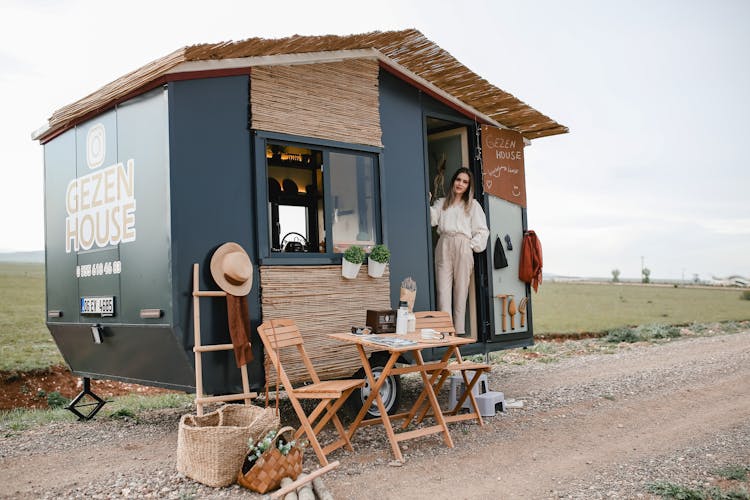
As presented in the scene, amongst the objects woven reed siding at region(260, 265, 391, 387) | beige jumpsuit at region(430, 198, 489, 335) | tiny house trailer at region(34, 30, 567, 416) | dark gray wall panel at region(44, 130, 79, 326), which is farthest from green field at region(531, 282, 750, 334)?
dark gray wall panel at region(44, 130, 79, 326)

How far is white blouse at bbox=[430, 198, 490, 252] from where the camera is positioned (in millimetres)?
7078

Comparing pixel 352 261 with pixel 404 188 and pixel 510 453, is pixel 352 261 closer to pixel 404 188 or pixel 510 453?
pixel 404 188

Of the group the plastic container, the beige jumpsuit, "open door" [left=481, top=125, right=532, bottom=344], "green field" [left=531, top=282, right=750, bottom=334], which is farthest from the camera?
"green field" [left=531, top=282, right=750, bottom=334]

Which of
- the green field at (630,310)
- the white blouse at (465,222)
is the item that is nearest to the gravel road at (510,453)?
the white blouse at (465,222)

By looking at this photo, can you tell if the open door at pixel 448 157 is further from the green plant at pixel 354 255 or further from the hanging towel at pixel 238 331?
the hanging towel at pixel 238 331

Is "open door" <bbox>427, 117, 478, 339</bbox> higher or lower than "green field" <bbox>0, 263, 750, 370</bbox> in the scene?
higher

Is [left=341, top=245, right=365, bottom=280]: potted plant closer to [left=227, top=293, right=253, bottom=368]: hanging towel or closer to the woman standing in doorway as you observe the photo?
[left=227, top=293, right=253, bottom=368]: hanging towel

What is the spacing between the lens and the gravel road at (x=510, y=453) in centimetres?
407

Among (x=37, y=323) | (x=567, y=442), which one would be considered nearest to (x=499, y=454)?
(x=567, y=442)

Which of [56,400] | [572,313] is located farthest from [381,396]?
[572,313]

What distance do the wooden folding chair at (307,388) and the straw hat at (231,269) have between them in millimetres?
345

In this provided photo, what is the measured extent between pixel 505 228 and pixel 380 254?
93.3 inches

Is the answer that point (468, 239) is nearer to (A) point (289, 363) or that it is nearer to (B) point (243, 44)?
(A) point (289, 363)

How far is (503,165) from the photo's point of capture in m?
7.71
